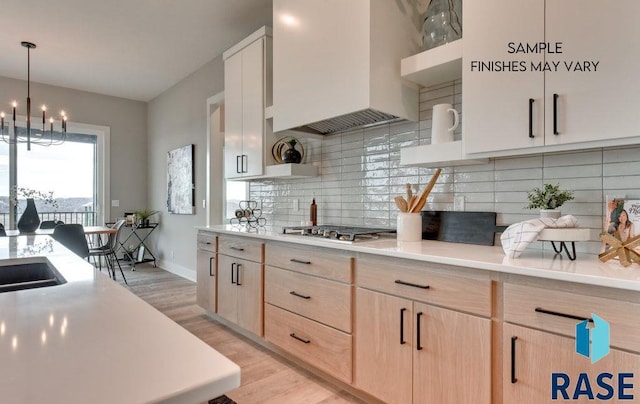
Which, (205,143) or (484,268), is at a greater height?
(205,143)

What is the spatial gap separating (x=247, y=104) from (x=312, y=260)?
169cm

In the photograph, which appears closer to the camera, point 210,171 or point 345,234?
point 345,234

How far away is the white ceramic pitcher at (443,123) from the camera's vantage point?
1974mm

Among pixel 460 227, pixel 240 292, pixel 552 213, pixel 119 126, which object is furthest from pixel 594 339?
pixel 119 126

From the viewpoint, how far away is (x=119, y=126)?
5.89 metres

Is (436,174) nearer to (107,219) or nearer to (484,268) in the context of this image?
(484,268)

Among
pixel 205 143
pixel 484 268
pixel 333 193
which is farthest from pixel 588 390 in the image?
pixel 205 143

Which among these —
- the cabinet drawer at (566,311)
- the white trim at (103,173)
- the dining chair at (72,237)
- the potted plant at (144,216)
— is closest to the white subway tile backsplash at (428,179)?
the cabinet drawer at (566,311)

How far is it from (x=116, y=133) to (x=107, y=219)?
140 cm

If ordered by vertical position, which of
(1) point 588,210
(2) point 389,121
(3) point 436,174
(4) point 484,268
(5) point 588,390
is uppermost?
(2) point 389,121

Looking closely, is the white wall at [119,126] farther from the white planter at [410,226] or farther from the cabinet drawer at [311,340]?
the white planter at [410,226]

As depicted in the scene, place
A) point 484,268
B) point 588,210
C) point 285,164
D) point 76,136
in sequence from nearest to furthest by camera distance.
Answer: point 484,268 → point 588,210 → point 285,164 → point 76,136

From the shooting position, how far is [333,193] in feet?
9.44

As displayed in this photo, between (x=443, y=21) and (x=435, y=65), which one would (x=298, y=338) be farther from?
(x=443, y=21)
